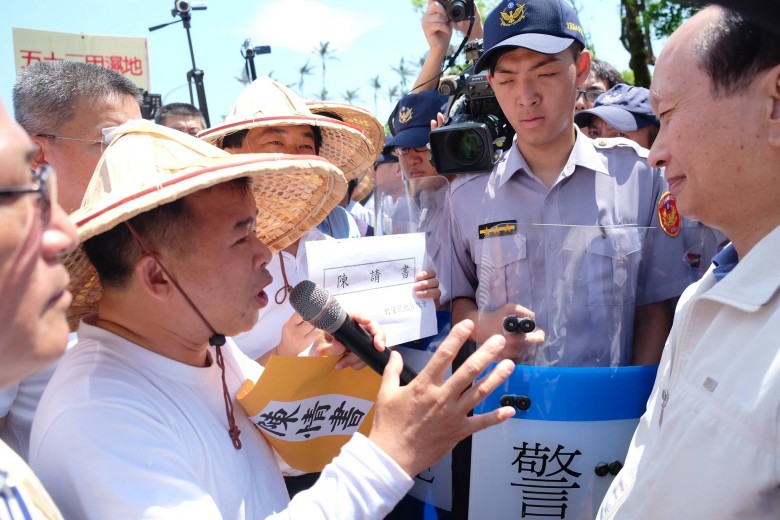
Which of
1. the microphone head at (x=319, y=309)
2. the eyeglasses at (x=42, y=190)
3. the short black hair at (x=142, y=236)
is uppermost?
the eyeglasses at (x=42, y=190)

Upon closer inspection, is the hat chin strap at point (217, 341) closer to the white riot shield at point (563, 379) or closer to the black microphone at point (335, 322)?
the black microphone at point (335, 322)

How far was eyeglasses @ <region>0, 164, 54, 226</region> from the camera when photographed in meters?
0.96

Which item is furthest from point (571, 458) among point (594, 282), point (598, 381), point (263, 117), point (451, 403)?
point (263, 117)

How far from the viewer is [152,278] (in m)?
1.59

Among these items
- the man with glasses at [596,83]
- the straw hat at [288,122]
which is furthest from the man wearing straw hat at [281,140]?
the man with glasses at [596,83]

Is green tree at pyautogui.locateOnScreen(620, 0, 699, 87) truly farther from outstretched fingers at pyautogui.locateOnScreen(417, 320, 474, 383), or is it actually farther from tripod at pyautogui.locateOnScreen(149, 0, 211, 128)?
outstretched fingers at pyautogui.locateOnScreen(417, 320, 474, 383)

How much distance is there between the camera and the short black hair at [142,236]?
61.7 inches

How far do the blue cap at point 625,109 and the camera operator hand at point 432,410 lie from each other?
7.85ft

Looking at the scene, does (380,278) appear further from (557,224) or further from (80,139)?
(80,139)

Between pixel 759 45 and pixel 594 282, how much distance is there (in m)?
0.83

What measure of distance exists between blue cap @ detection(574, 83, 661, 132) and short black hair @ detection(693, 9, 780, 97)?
1.99 meters

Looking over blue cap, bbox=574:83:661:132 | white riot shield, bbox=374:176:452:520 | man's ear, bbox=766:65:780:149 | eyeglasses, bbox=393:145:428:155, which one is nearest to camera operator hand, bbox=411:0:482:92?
eyeglasses, bbox=393:145:428:155

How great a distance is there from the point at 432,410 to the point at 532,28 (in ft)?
5.60

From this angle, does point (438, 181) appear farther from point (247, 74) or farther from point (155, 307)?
point (247, 74)
